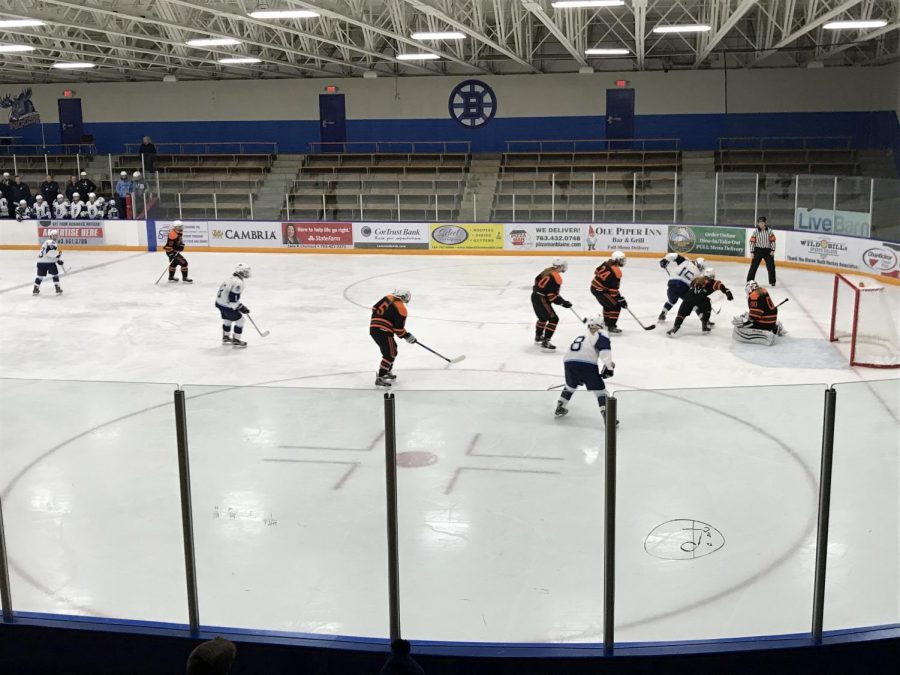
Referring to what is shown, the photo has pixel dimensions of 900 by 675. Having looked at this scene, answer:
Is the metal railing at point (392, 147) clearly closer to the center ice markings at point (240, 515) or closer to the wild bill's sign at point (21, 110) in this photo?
the wild bill's sign at point (21, 110)

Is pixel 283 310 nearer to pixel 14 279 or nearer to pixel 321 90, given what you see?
pixel 14 279

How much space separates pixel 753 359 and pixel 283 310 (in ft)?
25.5

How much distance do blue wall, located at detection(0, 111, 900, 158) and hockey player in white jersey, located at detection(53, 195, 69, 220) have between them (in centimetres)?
829

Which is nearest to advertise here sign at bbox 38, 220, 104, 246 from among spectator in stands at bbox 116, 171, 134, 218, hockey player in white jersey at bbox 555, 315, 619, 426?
spectator in stands at bbox 116, 171, 134, 218

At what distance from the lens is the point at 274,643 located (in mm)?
4309

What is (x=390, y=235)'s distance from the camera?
79.3 ft

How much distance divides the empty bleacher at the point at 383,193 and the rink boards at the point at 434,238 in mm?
334

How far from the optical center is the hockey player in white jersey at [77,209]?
A: 25.5 meters

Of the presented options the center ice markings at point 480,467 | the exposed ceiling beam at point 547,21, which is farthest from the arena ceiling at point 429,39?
the center ice markings at point 480,467

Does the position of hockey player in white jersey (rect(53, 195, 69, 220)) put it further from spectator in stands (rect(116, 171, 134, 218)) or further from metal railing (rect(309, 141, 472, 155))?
metal railing (rect(309, 141, 472, 155))

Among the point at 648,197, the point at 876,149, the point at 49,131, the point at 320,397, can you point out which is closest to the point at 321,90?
the point at 49,131

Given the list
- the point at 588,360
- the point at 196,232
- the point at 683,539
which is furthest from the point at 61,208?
the point at 683,539

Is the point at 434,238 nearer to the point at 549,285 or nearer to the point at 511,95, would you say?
the point at 511,95

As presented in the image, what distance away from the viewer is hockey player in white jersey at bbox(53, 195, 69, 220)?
25.7 m
